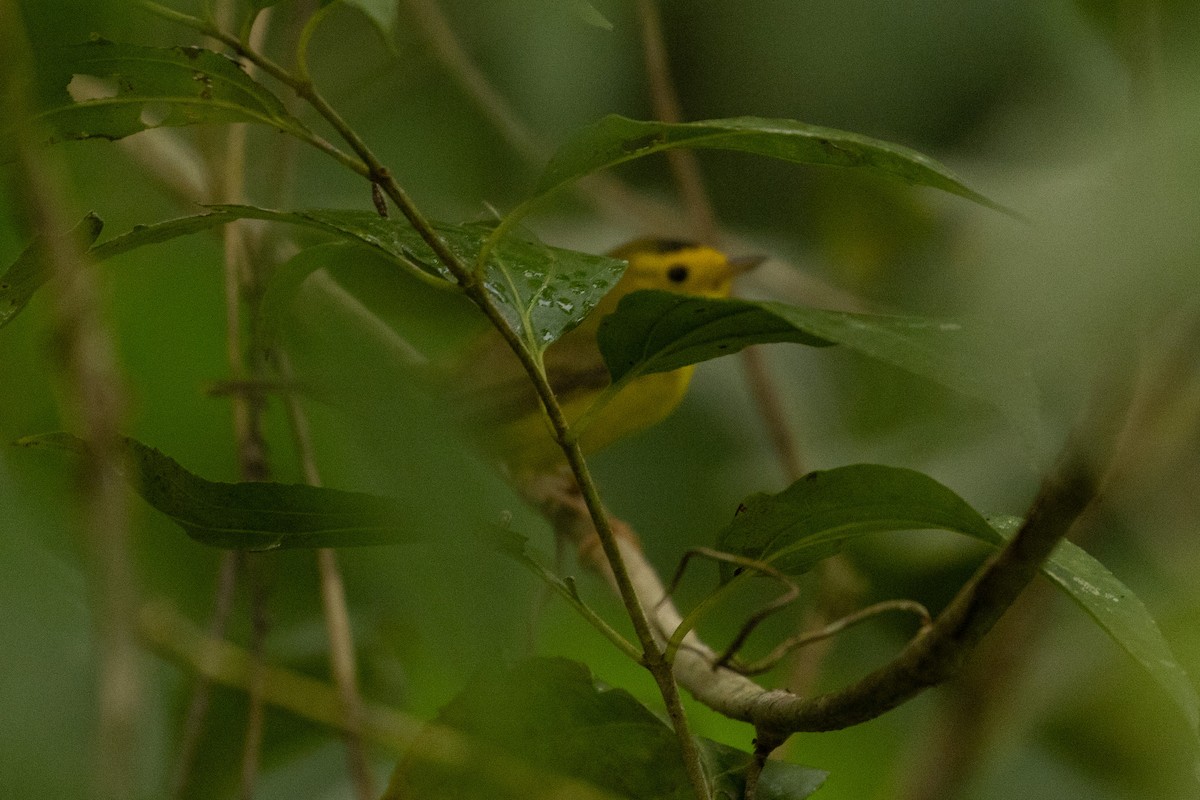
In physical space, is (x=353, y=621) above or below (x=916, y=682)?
below

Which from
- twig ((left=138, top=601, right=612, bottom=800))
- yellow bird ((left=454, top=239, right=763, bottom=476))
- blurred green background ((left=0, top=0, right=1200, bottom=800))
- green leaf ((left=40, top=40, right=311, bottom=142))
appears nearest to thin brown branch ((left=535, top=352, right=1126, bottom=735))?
blurred green background ((left=0, top=0, right=1200, bottom=800))

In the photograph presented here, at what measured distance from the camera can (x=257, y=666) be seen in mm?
1731

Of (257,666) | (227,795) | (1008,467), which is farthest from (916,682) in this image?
(1008,467)

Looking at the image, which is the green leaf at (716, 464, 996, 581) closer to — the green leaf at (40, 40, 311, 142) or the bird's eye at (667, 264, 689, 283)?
the green leaf at (40, 40, 311, 142)

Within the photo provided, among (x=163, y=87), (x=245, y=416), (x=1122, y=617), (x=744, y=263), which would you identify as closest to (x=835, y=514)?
(x=1122, y=617)

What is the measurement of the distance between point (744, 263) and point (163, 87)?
2.74 meters

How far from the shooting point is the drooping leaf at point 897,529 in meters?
0.92

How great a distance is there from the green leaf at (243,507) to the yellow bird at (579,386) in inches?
76.6

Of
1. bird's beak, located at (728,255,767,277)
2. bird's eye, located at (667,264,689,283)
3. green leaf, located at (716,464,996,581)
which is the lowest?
bird's eye, located at (667,264,689,283)

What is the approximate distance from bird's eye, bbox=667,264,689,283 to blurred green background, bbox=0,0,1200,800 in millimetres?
313

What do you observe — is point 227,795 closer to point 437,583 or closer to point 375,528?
point 375,528

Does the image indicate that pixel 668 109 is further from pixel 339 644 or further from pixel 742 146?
pixel 742 146

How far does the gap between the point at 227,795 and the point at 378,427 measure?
64.0 inches

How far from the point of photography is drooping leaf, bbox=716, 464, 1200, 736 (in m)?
0.92
